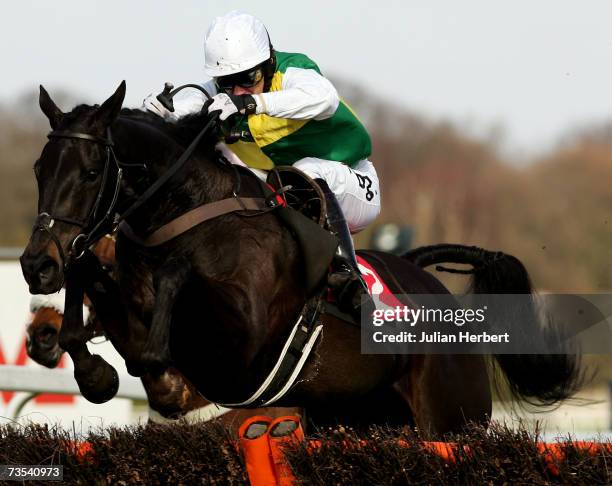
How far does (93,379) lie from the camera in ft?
14.1

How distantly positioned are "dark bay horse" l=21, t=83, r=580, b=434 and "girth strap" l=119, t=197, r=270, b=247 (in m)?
0.02

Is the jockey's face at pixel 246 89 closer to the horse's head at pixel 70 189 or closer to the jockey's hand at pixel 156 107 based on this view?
the jockey's hand at pixel 156 107

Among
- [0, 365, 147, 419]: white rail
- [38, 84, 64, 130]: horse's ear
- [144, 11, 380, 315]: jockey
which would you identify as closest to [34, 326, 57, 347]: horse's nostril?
[0, 365, 147, 419]: white rail

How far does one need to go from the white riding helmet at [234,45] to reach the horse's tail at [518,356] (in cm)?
176

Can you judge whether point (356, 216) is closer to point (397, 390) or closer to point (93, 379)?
point (397, 390)

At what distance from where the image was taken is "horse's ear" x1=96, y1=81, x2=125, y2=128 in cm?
409

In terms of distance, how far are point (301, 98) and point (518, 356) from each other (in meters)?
2.14

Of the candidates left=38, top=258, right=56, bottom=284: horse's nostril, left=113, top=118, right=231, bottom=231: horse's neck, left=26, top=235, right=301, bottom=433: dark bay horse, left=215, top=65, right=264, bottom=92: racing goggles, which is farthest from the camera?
left=26, top=235, right=301, bottom=433: dark bay horse

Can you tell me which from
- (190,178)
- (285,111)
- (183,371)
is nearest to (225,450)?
(183,371)

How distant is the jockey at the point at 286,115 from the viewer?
181 inches

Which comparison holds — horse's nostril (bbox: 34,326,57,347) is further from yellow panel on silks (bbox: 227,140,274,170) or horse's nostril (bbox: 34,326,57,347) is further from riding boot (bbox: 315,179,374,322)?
riding boot (bbox: 315,179,374,322)

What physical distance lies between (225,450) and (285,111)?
1.40 m

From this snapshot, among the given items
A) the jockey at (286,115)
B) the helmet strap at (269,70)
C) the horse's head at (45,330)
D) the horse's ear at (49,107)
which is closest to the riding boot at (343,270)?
the jockey at (286,115)

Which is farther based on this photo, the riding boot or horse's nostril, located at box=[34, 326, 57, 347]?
horse's nostril, located at box=[34, 326, 57, 347]
